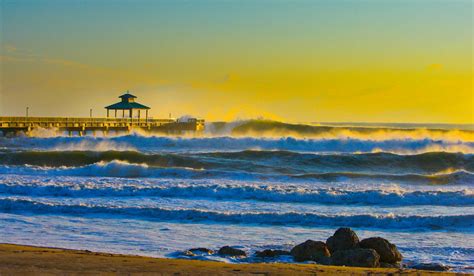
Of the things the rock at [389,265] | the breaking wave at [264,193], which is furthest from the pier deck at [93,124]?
the rock at [389,265]

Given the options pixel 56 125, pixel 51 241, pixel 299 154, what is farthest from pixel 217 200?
pixel 56 125

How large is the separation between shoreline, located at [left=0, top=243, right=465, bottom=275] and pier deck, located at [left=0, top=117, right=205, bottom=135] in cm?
3776

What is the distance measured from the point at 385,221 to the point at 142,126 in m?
43.0

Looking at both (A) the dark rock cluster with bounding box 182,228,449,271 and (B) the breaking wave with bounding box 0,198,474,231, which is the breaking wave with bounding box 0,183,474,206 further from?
(A) the dark rock cluster with bounding box 182,228,449,271

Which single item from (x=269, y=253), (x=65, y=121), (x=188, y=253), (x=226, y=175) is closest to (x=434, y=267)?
(x=269, y=253)

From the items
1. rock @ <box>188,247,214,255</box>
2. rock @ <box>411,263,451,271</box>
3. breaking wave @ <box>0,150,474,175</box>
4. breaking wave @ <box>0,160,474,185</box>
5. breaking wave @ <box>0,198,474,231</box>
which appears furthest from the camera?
breaking wave @ <box>0,150,474,175</box>

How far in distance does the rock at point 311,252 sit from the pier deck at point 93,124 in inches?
1508

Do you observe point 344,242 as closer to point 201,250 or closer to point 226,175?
point 201,250

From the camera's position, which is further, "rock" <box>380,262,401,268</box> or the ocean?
the ocean

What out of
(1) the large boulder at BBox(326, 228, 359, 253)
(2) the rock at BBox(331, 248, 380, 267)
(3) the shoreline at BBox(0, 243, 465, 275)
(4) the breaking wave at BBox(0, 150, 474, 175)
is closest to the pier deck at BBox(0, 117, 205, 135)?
(4) the breaking wave at BBox(0, 150, 474, 175)

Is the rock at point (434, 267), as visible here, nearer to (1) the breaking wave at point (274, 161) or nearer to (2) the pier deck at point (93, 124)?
(1) the breaking wave at point (274, 161)

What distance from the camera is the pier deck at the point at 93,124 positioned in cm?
4700

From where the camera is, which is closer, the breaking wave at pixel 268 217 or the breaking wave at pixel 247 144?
the breaking wave at pixel 268 217

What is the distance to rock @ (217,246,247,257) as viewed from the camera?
10938 mm
